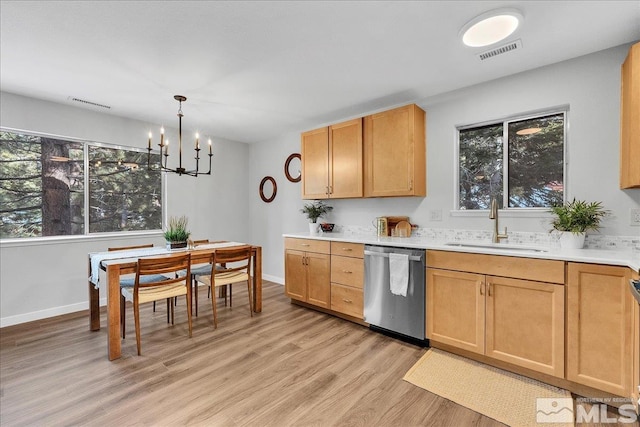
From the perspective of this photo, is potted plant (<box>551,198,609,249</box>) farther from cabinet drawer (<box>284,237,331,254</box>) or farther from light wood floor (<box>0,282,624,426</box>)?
cabinet drawer (<box>284,237,331,254</box>)

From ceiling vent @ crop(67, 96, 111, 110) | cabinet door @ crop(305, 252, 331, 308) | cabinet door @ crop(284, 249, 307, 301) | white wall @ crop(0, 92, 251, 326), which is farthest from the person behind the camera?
cabinet door @ crop(284, 249, 307, 301)

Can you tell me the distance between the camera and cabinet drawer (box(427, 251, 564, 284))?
2.03m

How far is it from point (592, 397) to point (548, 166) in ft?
6.10

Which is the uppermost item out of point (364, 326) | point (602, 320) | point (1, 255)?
point (1, 255)

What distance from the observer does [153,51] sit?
231 centimetres

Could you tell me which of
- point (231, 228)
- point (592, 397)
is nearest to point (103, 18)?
point (231, 228)

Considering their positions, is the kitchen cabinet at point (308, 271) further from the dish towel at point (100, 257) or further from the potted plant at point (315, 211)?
the dish towel at point (100, 257)

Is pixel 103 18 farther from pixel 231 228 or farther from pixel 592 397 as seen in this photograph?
pixel 592 397

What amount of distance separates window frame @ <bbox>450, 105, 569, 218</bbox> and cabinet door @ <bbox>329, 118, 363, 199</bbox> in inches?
42.1

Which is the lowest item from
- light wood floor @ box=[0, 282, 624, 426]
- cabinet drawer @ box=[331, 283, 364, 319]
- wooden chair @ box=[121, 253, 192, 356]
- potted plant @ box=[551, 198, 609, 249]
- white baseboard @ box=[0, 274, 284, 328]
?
light wood floor @ box=[0, 282, 624, 426]

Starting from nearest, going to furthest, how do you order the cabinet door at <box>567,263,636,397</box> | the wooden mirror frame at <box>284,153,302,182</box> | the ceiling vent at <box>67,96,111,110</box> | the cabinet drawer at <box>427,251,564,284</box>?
the cabinet door at <box>567,263,636,397</box>, the cabinet drawer at <box>427,251,564,284</box>, the ceiling vent at <box>67,96,111,110</box>, the wooden mirror frame at <box>284,153,302,182</box>

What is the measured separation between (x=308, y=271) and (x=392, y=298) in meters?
1.19

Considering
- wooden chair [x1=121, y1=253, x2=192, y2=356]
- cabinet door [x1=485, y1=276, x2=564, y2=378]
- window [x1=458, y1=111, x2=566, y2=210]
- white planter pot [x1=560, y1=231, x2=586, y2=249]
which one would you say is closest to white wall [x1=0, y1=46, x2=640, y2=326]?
window [x1=458, y1=111, x2=566, y2=210]

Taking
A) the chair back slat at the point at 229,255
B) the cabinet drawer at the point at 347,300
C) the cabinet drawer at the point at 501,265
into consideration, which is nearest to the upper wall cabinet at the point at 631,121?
the cabinet drawer at the point at 501,265
